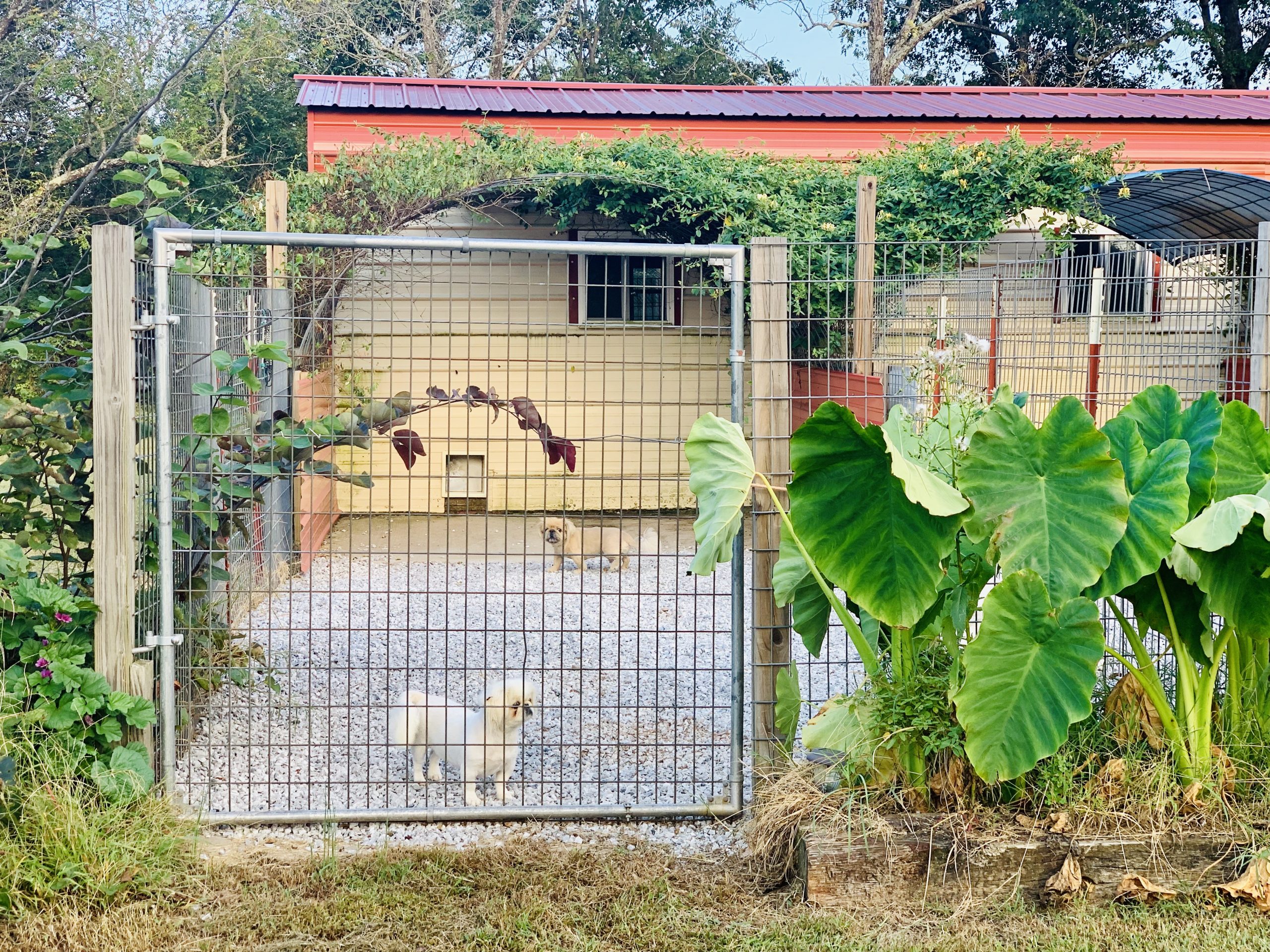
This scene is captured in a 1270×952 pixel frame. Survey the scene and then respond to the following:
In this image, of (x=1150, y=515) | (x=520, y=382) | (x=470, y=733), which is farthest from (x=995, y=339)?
(x=520, y=382)

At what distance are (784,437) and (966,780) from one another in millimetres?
1177

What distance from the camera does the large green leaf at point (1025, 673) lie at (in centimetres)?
288

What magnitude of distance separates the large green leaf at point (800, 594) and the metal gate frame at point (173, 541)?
19 cm

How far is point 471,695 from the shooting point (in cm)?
542

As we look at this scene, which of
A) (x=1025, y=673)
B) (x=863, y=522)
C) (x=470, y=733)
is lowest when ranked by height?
(x=470, y=733)

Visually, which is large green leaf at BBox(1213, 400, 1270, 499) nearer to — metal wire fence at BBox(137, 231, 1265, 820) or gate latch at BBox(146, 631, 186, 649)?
metal wire fence at BBox(137, 231, 1265, 820)

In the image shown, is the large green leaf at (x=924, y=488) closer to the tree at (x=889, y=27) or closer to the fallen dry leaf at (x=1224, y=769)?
the fallen dry leaf at (x=1224, y=769)

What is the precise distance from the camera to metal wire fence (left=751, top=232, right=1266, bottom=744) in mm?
3680

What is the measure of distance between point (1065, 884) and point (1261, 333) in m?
1.99

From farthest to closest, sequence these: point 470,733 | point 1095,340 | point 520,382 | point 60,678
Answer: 1. point 520,382
2. point 1095,340
3. point 470,733
4. point 60,678

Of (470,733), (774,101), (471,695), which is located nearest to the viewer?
(470,733)

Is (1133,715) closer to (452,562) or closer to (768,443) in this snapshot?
(768,443)

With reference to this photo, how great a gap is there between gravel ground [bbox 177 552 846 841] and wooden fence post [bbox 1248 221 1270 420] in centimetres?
178

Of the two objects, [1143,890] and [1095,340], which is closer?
[1143,890]
